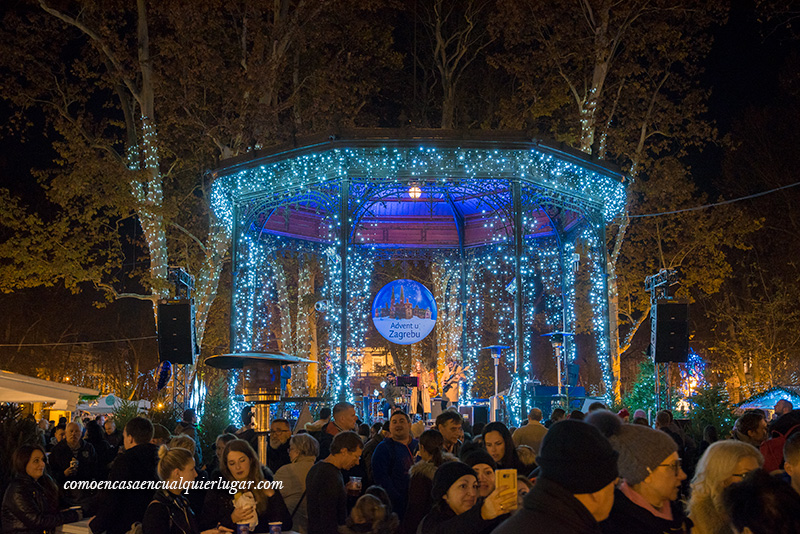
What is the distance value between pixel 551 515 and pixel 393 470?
13.3 ft

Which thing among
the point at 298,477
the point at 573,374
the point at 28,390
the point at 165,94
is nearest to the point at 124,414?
the point at 28,390

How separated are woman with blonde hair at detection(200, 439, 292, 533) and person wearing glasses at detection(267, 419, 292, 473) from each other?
8.10ft

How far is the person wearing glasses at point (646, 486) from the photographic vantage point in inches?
126

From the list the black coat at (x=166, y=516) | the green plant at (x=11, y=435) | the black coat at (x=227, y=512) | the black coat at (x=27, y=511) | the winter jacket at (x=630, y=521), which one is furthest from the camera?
the green plant at (x=11, y=435)

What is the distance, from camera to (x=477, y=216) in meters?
20.8

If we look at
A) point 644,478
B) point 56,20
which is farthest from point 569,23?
point 644,478

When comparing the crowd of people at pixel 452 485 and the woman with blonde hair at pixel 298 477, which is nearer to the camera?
the crowd of people at pixel 452 485

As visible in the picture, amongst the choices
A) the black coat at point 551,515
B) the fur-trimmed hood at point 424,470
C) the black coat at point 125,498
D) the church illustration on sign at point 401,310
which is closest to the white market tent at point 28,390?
the black coat at point 125,498

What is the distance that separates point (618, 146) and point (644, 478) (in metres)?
19.7

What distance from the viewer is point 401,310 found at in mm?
17438

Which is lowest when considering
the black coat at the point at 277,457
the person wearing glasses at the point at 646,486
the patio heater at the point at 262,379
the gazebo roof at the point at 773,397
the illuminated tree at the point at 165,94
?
the gazebo roof at the point at 773,397

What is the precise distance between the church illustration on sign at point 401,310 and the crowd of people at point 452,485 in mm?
8947

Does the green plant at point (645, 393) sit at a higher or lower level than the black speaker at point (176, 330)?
lower

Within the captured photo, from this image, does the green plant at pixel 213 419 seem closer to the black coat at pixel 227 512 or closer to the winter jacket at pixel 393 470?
the winter jacket at pixel 393 470
